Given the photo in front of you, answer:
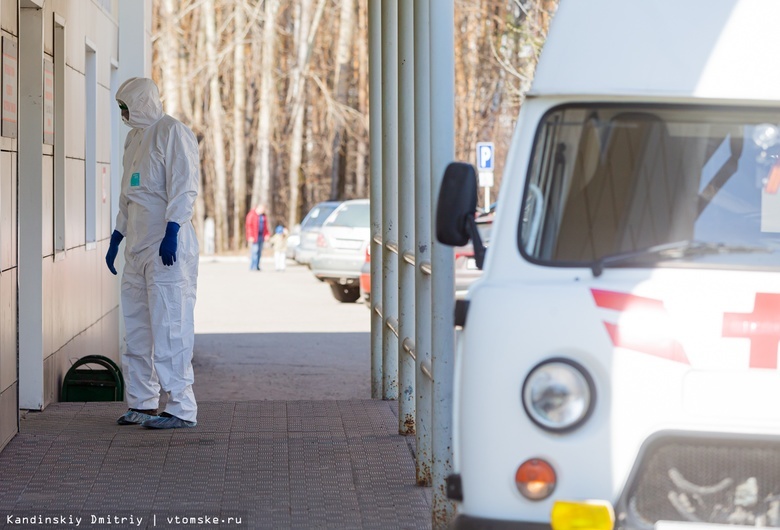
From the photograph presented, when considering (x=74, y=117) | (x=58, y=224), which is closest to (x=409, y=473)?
(x=58, y=224)

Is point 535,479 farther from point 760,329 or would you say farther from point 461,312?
point 760,329

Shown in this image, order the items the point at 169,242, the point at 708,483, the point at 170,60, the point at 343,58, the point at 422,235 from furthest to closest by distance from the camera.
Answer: the point at 343,58, the point at 170,60, the point at 169,242, the point at 422,235, the point at 708,483

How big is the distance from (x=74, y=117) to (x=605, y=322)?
8.05 m

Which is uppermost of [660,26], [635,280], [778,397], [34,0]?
[34,0]

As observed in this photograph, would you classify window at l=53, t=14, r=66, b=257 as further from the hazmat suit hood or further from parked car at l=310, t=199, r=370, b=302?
parked car at l=310, t=199, r=370, b=302

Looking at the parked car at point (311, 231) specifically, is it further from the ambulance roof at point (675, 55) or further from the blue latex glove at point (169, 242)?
the ambulance roof at point (675, 55)

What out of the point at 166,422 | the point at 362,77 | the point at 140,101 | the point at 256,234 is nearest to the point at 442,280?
the point at 166,422

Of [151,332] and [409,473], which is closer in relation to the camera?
[409,473]

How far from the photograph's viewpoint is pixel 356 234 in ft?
80.7

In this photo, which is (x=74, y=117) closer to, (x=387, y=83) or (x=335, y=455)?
(x=387, y=83)

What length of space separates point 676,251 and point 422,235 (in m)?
2.73

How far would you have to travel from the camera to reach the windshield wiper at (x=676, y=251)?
4234 mm

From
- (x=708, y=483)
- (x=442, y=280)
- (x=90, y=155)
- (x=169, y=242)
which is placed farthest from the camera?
(x=90, y=155)

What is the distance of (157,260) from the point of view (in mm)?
8383
